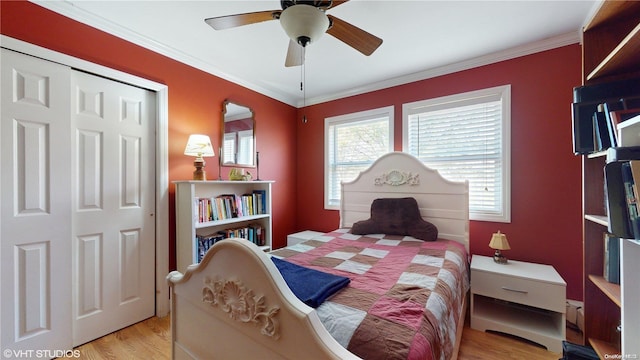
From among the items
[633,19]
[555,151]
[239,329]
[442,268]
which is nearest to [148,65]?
[239,329]

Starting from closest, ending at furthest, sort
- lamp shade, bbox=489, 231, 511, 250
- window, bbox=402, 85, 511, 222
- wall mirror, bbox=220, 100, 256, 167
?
lamp shade, bbox=489, 231, 511, 250
window, bbox=402, 85, 511, 222
wall mirror, bbox=220, 100, 256, 167

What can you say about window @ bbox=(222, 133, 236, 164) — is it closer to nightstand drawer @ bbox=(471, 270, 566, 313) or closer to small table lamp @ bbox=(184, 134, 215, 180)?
small table lamp @ bbox=(184, 134, 215, 180)

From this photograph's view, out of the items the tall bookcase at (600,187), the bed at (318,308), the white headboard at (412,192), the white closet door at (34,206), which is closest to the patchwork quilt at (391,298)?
the bed at (318,308)

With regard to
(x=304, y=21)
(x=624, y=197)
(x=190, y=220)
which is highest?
(x=304, y=21)

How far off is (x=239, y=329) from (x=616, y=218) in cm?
158

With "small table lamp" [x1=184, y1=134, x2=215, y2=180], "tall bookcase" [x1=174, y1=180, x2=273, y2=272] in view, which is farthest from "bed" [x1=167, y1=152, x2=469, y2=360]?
"small table lamp" [x1=184, y1=134, x2=215, y2=180]

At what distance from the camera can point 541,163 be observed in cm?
224

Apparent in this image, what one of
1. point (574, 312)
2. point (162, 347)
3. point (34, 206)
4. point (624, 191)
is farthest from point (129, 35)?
point (574, 312)

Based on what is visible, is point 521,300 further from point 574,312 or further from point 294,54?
point 294,54

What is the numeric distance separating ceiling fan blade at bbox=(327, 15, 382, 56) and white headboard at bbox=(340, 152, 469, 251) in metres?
1.52

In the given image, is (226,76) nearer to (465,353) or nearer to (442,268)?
(442,268)

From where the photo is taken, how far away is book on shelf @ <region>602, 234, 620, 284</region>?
4.43ft

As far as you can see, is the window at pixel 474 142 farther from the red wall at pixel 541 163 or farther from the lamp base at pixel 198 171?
the lamp base at pixel 198 171

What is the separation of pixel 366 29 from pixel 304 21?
3.41 feet
